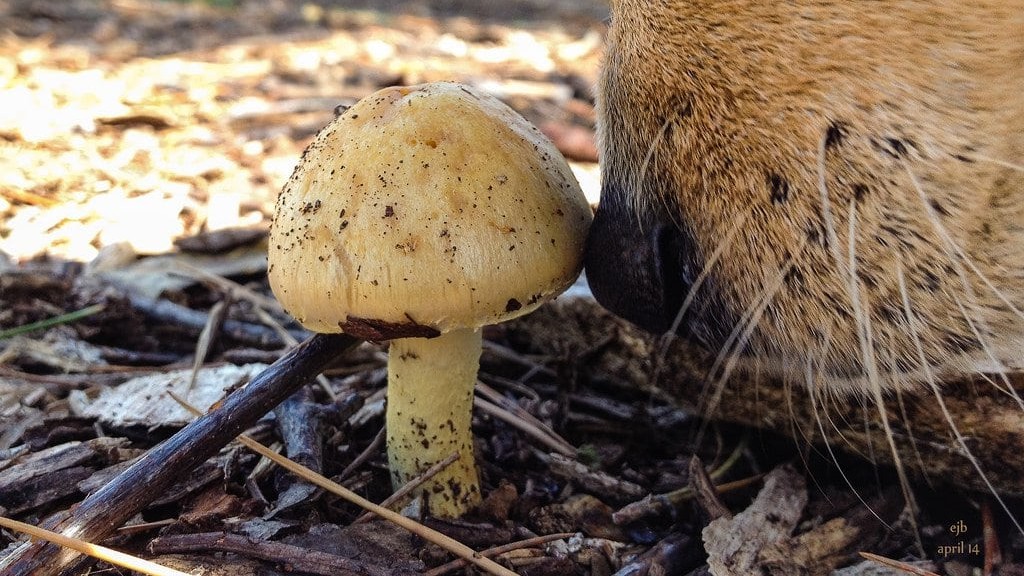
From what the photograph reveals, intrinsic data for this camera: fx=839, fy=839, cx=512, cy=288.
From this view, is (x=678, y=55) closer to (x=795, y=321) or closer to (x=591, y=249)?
(x=591, y=249)

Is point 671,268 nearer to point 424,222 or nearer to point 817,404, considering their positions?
point 424,222

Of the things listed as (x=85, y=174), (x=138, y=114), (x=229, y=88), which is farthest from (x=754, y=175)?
(x=229, y=88)

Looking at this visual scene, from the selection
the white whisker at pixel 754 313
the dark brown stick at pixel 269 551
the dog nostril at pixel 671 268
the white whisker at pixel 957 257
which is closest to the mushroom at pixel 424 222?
the dog nostril at pixel 671 268

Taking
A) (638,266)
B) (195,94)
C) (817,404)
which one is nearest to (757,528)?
(817,404)

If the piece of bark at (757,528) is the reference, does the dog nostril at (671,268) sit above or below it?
above

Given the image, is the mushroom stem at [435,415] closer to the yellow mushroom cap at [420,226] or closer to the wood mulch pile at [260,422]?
the wood mulch pile at [260,422]

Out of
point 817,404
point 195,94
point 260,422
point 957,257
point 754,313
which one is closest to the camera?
point 957,257

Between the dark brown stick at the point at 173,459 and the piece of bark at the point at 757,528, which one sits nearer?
the dark brown stick at the point at 173,459
